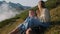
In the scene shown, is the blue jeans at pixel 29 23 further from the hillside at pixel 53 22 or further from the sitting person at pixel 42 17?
the hillside at pixel 53 22

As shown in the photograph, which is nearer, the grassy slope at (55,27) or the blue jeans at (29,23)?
the blue jeans at (29,23)

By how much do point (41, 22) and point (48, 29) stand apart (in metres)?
0.46

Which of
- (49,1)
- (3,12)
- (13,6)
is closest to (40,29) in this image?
(49,1)

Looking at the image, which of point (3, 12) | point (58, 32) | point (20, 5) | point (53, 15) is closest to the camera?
point (58, 32)

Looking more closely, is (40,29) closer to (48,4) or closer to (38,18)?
(38,18)

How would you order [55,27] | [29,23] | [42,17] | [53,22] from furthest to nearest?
[53,22] < [55,27] < [42,17] < [29,23]

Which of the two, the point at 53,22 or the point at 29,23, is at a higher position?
the point at 29,23

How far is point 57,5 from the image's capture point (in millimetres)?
12539

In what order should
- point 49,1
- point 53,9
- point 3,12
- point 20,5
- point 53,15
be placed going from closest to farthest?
point 53,15, point 53,9, point 49,1, point 20,5, point 3,12

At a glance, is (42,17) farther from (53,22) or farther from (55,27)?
(53,22)

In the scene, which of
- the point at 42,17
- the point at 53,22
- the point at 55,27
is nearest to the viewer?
the point at 42,17

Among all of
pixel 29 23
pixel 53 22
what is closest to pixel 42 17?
pixel 29 23

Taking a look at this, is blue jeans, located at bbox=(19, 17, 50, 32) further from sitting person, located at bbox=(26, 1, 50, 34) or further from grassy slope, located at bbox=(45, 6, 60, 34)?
grassy slope, located at bbox=(45, 6, 60, 34)

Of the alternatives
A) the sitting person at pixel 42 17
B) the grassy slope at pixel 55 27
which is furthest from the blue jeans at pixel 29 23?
the grassy slope at pixel 55 27
